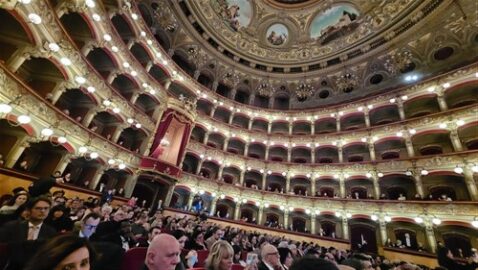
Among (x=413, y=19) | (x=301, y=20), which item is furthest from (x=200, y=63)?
(x=413, y=19)

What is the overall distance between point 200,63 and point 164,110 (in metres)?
9.45

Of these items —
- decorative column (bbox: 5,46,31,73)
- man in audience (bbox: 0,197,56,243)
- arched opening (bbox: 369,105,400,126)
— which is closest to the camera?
man in audience (bbox: 0,197,56,243)

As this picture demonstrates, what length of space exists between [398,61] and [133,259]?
2550 cm

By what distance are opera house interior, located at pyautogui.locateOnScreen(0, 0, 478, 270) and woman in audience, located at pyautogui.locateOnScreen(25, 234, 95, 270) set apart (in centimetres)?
955

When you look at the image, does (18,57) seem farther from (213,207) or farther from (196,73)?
(196,73)

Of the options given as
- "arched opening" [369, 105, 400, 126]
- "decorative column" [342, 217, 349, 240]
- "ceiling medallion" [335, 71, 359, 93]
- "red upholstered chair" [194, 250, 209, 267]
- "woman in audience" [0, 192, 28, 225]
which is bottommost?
"red upholstered chair" [194, 250, 209, 267]

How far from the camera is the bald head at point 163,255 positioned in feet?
7.91

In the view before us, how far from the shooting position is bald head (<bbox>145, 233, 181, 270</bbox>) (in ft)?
7.91

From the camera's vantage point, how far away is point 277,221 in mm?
20562

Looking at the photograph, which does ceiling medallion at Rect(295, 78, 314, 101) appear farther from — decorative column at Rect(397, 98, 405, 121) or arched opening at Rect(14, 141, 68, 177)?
arched opening at Rect(14, 141, 68, 177)

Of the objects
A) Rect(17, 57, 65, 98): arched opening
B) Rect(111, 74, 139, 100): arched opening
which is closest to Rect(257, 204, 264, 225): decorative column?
Rect(111, 74, 139, 100): arched opening

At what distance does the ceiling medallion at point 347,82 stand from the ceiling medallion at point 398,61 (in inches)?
117

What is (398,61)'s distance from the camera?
2017cm

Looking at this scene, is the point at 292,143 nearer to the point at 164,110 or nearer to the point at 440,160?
the point at 440,160
